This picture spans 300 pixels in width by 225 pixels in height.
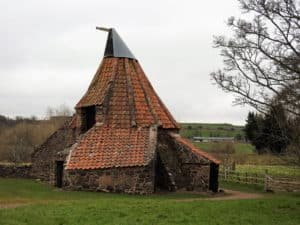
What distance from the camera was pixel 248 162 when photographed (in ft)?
162

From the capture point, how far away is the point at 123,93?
2733 centimetres

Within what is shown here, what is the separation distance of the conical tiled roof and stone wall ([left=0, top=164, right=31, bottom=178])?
23.1 ft

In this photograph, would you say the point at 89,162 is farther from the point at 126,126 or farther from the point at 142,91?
the point at 142,91

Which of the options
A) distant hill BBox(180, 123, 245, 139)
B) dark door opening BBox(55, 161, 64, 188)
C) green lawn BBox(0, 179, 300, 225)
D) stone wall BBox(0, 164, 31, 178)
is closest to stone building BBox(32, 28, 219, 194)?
dark door opening BBox(55, 161, 64, 188)

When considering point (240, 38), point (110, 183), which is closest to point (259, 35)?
point (240, 38)

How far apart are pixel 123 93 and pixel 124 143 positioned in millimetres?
3401

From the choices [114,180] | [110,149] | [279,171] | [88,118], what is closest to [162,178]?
[114,180]

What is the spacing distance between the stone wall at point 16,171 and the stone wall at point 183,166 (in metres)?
10.4

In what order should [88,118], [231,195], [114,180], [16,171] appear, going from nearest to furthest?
1. [114,180]
2. [231,195]
3. [88,118]
4. [16,171]

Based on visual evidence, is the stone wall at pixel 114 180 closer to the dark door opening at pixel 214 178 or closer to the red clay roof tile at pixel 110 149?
the red clay roof tile at pixel 110 149

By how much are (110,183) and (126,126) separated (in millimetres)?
3612

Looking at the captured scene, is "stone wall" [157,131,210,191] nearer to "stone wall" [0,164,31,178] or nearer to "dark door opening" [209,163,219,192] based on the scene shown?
"dark door opening" [209,163,219,192]

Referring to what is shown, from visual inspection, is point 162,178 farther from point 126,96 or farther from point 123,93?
point 123,93

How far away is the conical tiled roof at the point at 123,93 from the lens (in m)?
26.5
